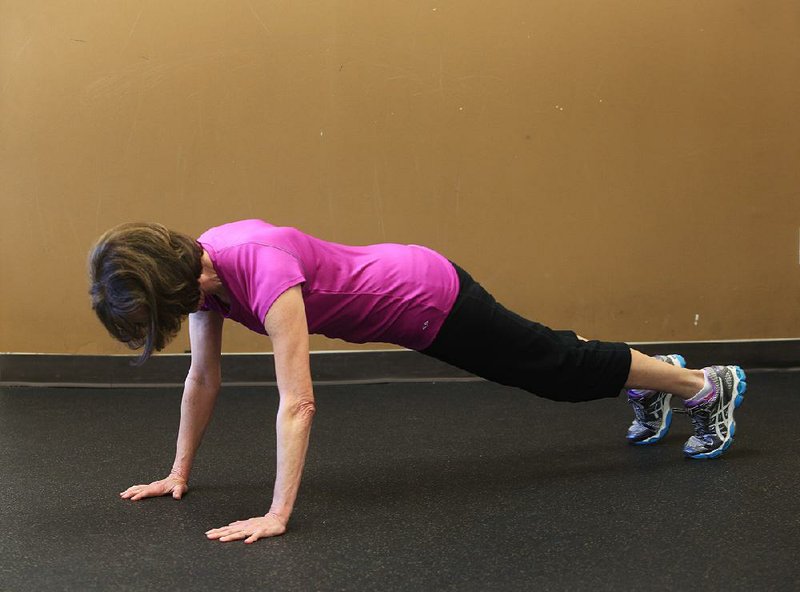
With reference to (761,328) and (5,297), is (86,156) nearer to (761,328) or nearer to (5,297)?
(5,297)

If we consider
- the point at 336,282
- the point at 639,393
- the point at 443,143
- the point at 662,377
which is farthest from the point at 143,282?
the point at 443,143

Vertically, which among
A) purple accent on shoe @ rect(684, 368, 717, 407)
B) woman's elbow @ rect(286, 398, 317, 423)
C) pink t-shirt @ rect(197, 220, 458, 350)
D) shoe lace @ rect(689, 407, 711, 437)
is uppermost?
pink t-shirt @ rect(197, 220, 458, 350)

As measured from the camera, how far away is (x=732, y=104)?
3.40 metres

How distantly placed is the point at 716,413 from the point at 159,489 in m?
1.40

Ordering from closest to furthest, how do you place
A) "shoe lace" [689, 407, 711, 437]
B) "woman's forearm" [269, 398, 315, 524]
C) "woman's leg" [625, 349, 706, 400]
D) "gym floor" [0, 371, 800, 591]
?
1. "gym floor" [0, 371, 800, 591]
2. "woman's forearm" [269, 398, 315, 524]
3. "woman's leg" [625, 349, 706, 400]
4. "shoe lace" [689, 407, 711, 437]

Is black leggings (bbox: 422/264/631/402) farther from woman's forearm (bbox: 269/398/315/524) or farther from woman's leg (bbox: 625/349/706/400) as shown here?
woman's forearm (bbox: 269/398/315/524)

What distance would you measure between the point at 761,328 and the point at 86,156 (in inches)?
109

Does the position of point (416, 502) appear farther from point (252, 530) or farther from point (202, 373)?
point (202, 373)

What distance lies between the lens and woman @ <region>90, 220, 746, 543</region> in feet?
5.32

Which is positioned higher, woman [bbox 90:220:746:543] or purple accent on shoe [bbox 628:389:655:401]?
woman [bbox 90:220:746:543]

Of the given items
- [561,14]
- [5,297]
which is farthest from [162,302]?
[561,14]

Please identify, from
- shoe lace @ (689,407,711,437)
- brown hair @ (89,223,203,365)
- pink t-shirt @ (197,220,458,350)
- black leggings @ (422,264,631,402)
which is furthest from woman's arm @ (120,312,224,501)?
shoe lace @ (689,407,711,437)

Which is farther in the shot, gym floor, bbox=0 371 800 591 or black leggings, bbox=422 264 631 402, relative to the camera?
black leggings, bbox=422 264 631 402

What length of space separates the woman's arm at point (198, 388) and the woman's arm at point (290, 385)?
0.35 m
